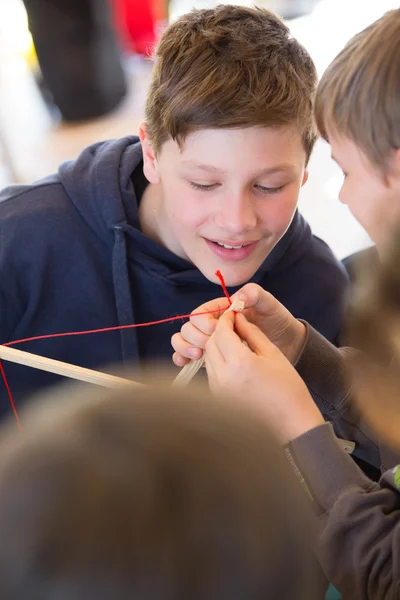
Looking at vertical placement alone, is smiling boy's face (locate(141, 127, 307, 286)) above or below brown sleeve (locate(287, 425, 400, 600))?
above

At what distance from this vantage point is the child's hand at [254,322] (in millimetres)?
747

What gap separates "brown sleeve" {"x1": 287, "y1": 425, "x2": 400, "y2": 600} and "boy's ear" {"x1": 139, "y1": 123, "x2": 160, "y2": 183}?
462 mm

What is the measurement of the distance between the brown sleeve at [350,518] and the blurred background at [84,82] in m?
1.25

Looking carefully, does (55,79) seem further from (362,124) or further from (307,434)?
(307,434)

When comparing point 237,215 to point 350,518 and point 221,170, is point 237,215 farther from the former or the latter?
point 350,518

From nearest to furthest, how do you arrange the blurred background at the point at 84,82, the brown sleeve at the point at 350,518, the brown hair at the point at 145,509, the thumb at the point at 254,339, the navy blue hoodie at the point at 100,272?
the brown hair at the point at 145,509 < the brown sleeve at the point at 350,518 < the thumb at the point at 254,339 < the navy blue hoodie at the point at 100,272 < the blurred background at the point at 84,82

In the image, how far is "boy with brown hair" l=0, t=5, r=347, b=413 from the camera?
2.50 feet

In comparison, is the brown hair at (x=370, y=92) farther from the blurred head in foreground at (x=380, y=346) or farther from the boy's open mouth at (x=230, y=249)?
the boy's open mouth at (x=230, y=249)

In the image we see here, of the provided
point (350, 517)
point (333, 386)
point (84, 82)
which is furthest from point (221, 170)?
point (84, 82)

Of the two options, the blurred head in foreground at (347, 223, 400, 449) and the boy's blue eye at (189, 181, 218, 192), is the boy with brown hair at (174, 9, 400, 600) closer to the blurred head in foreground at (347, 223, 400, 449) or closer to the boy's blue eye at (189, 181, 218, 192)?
the blurred head in foreground at (347, 223, 400, 449)

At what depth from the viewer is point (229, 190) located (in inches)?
30.7

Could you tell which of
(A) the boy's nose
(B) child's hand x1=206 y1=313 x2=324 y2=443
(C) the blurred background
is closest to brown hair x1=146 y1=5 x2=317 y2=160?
(A) the boy's nose

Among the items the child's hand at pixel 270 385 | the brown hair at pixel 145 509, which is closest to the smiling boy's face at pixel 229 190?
the child's hand at pixel 270 385

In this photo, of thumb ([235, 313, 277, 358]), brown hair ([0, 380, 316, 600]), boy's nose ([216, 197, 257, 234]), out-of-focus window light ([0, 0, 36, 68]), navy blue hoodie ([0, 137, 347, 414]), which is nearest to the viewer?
brown hair ([0, 380, 316, 600])
